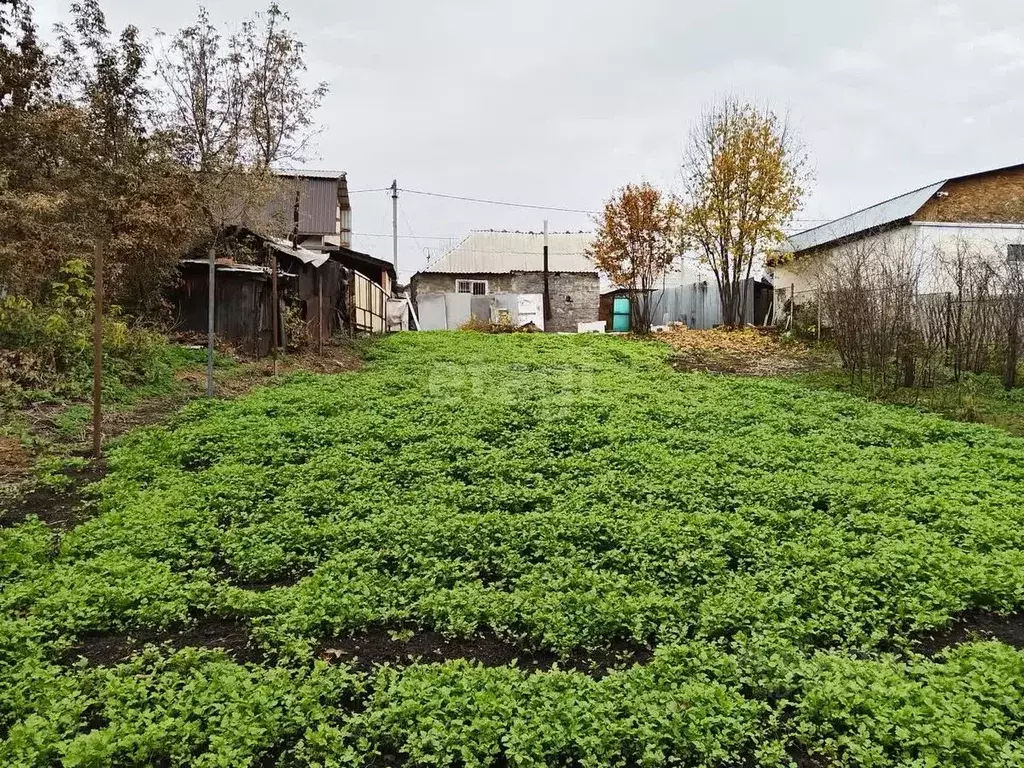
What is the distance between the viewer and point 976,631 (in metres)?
3.78

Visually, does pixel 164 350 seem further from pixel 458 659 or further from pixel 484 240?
pixel 484 240

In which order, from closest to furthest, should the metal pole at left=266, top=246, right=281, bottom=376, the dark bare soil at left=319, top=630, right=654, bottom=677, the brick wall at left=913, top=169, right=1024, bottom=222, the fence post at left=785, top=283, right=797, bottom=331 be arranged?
the dark bare soil at left=319, top=630, right=654, bottom=677
the metal pole at left=266, top=246, right=281, bottom=376
the brick wall at left=913, top=169, right=1024, bottom=222
the fence post at left=785, top=283, right=797, bottom=331

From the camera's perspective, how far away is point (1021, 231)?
16281 mm

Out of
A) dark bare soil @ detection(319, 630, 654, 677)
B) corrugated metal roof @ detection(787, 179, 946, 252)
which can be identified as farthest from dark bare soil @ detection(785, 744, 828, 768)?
corrugated metal roof @ detection(787, 179, 946, 252)

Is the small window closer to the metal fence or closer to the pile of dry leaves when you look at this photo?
the metal fence

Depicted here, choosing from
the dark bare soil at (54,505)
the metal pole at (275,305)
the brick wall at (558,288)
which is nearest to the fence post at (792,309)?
the brick wall at (558,288)

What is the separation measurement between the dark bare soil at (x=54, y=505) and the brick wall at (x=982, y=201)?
721 inches

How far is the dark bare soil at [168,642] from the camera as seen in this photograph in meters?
3.52

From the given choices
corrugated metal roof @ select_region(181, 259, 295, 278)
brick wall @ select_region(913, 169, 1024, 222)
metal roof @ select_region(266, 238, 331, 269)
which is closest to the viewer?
corrugated metal roof @ select_region(181, 259, 295, 278)

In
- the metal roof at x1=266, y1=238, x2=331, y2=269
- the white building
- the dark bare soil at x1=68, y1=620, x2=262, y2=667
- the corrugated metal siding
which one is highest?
the corrugated metal siding

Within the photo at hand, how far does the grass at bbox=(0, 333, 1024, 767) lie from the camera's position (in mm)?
2805

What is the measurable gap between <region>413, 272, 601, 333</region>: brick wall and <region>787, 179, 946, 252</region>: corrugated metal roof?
946 cm

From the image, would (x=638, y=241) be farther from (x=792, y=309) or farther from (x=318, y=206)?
(x=318, y=206)

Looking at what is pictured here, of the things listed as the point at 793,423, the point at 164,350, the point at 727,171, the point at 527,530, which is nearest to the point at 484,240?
the point at 727,171
